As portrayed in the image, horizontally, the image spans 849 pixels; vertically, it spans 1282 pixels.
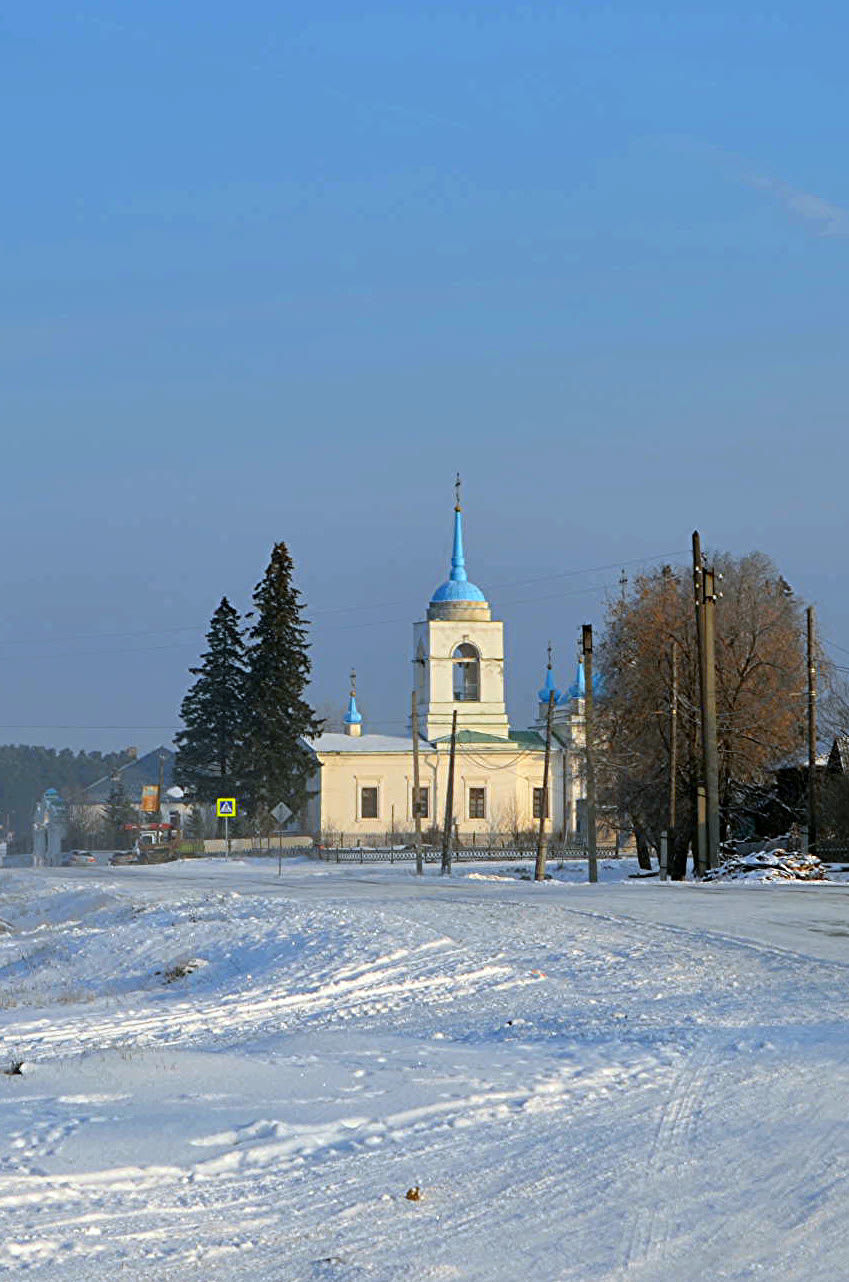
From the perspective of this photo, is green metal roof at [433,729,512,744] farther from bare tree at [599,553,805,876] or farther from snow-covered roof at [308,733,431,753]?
bare tree at [599,553,805,876]

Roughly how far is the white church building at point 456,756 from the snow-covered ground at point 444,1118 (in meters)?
71.1

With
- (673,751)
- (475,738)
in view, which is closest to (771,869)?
(673,751)

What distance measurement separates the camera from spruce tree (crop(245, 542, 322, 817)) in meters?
79.3

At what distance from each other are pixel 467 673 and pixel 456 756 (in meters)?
4.97

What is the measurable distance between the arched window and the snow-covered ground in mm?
72958

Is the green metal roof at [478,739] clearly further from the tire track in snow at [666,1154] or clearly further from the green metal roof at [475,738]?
the tire track in snow at [666,1154]

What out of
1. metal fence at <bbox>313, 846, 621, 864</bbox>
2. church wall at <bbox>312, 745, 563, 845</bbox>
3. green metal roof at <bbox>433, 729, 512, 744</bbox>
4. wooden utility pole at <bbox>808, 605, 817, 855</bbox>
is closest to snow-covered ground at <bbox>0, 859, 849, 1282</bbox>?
wooden utility pole at <bbox>808, 605, 817, 855</bbox>

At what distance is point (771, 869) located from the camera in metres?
40.6

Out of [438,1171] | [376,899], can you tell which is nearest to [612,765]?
[376,899]

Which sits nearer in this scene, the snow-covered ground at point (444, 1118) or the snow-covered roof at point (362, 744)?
the snow-covered ground at point (444, 1118)

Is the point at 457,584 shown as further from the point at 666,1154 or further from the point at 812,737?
the point at 666,1154

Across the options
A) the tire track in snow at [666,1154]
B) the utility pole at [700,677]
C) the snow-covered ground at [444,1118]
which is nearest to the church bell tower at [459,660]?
the utility pole at [700,677]

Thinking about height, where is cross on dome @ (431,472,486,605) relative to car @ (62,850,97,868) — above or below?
above

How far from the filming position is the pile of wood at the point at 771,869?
4022cm
